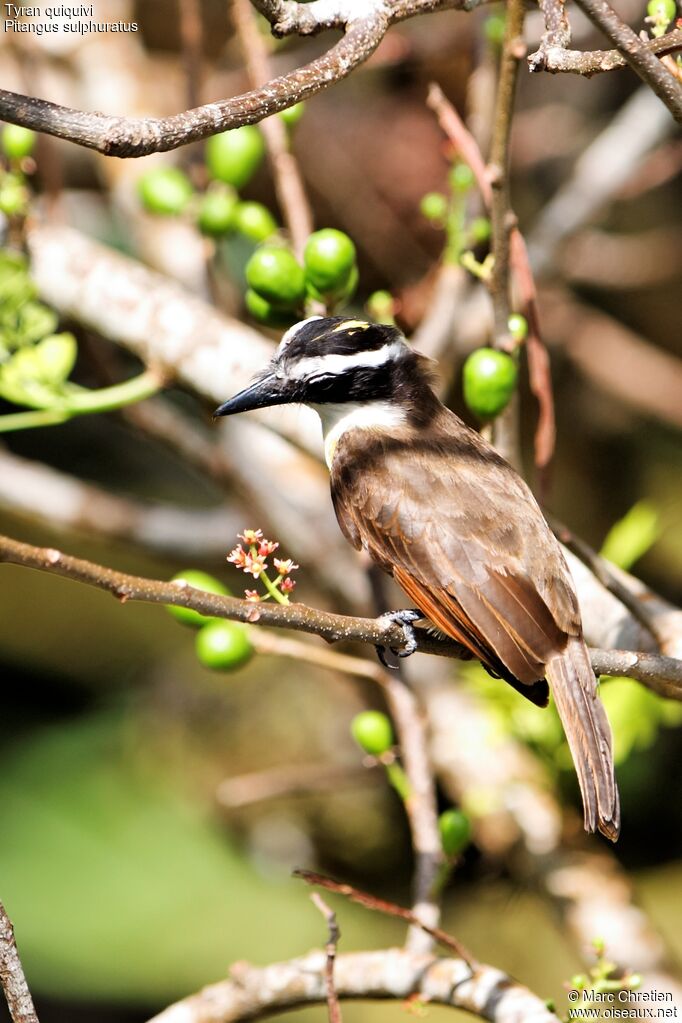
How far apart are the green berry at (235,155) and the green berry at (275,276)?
0.49m

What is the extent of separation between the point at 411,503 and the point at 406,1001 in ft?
2.88

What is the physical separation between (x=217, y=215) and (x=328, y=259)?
551mm

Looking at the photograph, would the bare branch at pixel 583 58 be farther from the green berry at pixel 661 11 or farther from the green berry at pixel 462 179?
the green berry at pixel 462 179

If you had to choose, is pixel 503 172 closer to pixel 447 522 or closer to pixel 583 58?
pixel 583 58

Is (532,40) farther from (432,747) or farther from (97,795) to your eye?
(97,795)

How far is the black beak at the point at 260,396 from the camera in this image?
218cm

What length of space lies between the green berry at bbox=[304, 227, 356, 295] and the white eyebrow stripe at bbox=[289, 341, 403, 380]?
7.6 inches

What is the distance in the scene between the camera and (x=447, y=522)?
218cm

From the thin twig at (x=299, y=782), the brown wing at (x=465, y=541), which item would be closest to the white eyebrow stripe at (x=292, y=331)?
the brown wing at (x=465, y=541)

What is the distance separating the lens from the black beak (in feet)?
7.16

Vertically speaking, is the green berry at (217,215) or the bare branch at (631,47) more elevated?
the green berry at (217,215)

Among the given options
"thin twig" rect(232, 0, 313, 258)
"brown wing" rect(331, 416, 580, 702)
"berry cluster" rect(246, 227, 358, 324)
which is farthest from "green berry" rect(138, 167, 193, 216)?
"brown wing" rect(331, 416, 580, 702)

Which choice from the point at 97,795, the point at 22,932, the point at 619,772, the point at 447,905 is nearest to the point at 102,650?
the point at 97,795

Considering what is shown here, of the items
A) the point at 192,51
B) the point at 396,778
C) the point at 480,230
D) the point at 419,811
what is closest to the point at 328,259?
the point at 480,230
